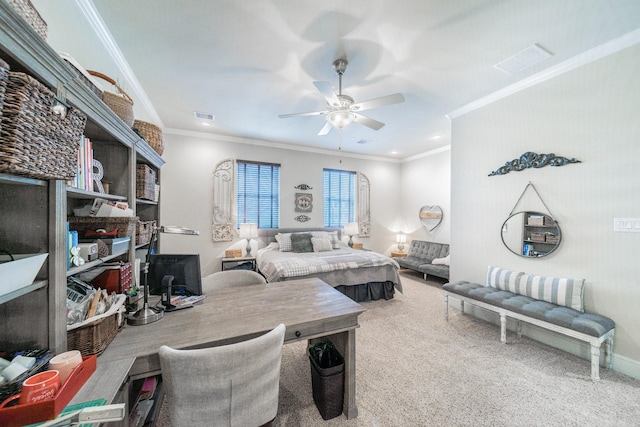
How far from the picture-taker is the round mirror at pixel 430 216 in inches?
213

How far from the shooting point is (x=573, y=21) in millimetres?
1867

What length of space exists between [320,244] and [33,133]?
4.18 meters

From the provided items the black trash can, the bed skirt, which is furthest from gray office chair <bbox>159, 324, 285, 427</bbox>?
the bed skirt

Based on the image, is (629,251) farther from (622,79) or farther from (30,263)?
(30,263)

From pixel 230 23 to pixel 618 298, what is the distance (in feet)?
13.6

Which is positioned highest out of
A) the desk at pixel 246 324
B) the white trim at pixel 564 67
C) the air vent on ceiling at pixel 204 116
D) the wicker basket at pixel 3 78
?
the air vent on ceiling at pixel 204 116

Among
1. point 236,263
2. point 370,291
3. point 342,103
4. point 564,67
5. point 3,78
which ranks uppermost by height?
point 564,67

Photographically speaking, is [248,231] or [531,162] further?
[248,231]

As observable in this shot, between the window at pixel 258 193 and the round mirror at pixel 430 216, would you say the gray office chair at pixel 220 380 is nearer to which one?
the window at pixel 258 193

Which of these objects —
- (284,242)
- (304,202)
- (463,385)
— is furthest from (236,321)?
Answer: (304,202)

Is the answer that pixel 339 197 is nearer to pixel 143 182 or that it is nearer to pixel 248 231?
pixel 248 231

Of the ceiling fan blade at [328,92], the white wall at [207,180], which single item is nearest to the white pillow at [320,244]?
the white wall at [207,180]

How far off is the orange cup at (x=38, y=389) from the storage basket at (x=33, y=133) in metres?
0.64

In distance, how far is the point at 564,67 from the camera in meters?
2.38
